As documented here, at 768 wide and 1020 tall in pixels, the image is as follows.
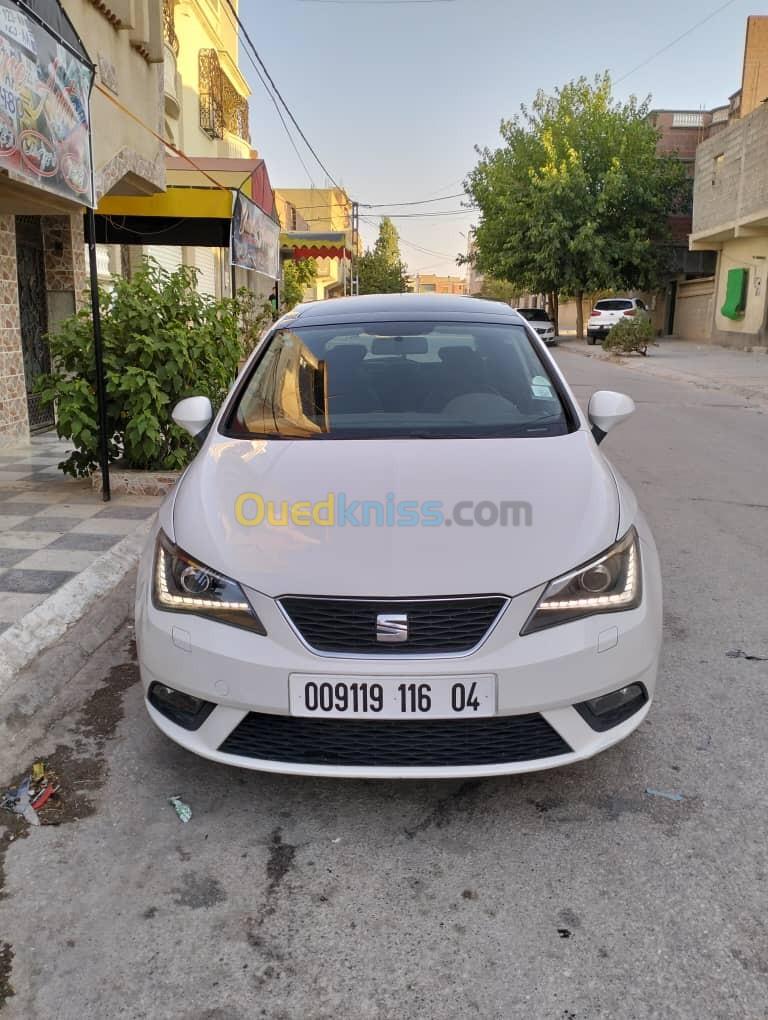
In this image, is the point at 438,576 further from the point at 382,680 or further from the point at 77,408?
the point at 77,408

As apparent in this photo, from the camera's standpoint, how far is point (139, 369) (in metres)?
6.20

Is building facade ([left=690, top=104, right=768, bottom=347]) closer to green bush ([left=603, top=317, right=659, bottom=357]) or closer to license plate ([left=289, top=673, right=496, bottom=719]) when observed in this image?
green bush ([left=603, top=317, right=659, bottom=357])

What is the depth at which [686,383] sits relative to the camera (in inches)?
699

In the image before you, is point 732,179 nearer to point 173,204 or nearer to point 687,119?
point 687,119

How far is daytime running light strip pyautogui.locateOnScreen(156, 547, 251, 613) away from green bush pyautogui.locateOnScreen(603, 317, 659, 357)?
24378 millimetres

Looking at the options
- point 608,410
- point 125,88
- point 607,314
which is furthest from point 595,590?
point 607,314

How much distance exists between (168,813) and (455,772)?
96 cm

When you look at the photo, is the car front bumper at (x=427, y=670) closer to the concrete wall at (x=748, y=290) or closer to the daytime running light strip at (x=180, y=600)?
the daytime running light strip at (x=180, y=600)

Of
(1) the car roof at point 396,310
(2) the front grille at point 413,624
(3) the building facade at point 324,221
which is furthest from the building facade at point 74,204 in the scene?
(3) the building facade at point 324,221

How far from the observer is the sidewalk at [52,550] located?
390 centimetres

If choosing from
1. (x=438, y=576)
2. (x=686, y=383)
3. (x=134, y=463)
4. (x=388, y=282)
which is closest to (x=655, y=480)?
(x=134, y=463)

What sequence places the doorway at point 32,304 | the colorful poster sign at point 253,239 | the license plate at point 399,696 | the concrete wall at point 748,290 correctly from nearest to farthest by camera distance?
the license plate at point 399,696 → the doorway at point 32,304 → the colorful poster sign at point 253,239 → the concrete wall at point 748,290

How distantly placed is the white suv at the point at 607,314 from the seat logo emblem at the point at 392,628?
102 feet

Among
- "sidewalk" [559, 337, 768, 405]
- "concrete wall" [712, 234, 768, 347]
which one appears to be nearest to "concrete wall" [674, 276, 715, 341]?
"concrete wall" [712, 234, 768, 347]
